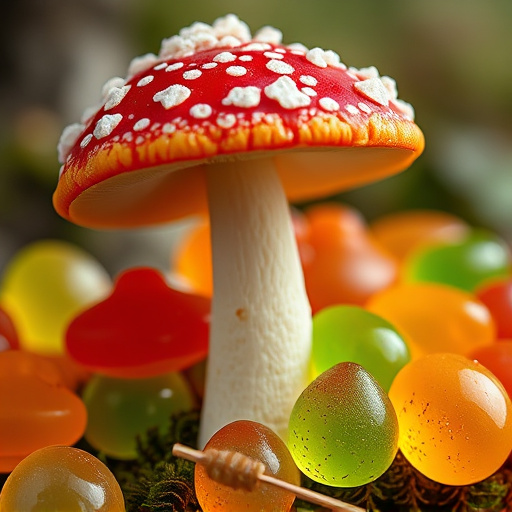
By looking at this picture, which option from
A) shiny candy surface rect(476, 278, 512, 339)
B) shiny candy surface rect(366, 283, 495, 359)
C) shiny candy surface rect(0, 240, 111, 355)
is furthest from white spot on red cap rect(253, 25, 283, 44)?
shiny candy surface rect(0, 240, 111, 355)

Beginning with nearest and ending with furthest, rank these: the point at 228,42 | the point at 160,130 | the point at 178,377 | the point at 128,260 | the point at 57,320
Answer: the point at 160,130 < the point at 228,42 < the point at 178,377 < the point at 57,320 < the point at 128,260

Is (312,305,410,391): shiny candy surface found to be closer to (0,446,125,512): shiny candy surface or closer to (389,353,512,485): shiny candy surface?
(389,353,512,485): shiny candy surface

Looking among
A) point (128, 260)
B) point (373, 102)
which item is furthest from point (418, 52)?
point (373, 102)

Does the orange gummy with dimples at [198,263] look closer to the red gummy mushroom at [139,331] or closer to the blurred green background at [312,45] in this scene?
the red gummy mushroom at [139,331]

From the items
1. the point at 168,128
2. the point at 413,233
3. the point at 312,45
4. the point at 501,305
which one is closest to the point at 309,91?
the point at 168,128

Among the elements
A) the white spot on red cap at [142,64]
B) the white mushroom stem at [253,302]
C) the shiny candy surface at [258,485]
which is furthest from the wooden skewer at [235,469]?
the white spot on red cap at [142,64]

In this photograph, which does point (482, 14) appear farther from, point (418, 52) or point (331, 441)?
point (331, 441)
